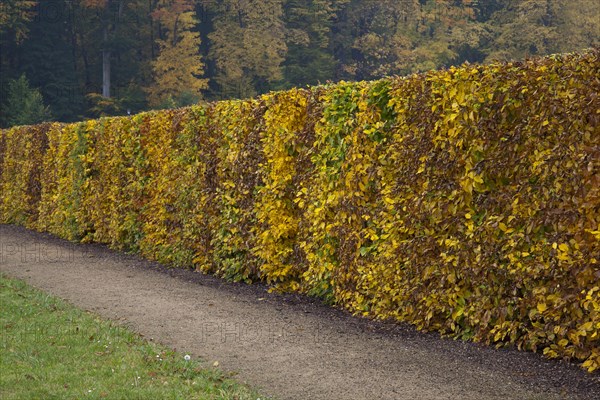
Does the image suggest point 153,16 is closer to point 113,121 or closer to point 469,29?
point 469,29

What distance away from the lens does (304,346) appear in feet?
21.9

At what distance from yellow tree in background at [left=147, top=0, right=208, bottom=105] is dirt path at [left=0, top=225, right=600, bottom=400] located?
39129mm

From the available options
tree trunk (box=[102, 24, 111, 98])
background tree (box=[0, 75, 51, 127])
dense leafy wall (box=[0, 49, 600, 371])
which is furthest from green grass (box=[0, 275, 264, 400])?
tree trunk (box=[102, 24, 111, 98])

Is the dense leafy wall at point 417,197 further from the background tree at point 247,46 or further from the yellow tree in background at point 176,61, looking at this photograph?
the yellow tree in background at point 176,61

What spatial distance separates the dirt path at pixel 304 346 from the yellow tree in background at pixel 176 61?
1541 inches

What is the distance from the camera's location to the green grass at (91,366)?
16.9 feet

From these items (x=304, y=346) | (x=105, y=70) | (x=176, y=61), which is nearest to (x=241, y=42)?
(x=176, y=61)

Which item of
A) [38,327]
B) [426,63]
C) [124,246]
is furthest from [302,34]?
[38,327]

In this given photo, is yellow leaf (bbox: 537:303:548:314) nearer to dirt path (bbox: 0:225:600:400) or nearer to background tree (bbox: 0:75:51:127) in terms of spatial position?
dirt path (bbox: 0:225:600:400)

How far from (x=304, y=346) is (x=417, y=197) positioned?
1.79 m

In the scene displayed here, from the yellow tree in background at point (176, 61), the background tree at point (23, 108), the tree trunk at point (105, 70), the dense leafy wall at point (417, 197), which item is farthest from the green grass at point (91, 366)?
the tree trunk at point (105, 70)

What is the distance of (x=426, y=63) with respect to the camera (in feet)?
155

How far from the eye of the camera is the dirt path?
214 inches

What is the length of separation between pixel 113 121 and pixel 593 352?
1063cm
